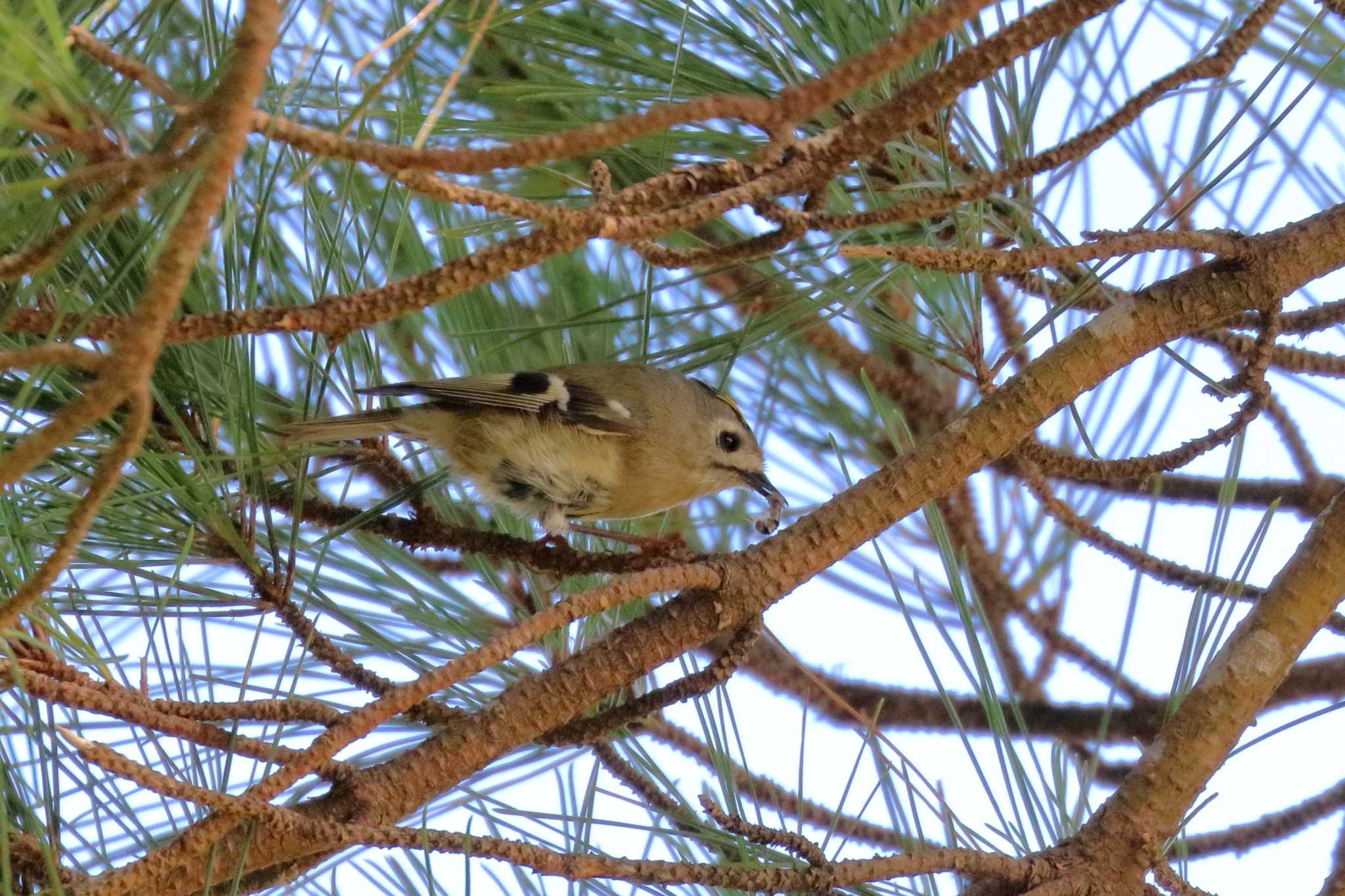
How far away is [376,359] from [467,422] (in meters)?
0.33

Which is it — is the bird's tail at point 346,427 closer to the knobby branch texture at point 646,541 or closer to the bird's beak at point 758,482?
the knobby branch texture at point 646,541

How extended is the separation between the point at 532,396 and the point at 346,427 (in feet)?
1.46

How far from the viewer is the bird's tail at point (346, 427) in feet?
4.41

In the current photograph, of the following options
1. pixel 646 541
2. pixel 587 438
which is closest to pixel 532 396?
pixel 587 438

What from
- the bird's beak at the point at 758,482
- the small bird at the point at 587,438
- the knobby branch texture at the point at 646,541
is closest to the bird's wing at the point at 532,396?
the small bird at the point at 587,438

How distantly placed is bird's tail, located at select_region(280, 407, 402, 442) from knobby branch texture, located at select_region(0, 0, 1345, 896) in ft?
0.10

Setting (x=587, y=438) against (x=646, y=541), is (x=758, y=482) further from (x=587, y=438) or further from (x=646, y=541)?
(x=646, y=541)

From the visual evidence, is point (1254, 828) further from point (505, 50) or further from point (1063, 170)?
point (505, 50)

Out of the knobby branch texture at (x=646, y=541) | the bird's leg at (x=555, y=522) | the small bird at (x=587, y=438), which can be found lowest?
the knobby branch texture at (x=646, y=541)

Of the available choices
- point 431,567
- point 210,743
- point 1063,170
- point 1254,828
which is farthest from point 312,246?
point 1254,828

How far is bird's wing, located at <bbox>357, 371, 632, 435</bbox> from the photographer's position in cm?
165

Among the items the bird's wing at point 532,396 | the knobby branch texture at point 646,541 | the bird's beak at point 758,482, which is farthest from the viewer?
the bird's beak at point 758,482

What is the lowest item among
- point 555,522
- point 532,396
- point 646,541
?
point 646,541

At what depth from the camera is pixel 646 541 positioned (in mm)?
1657
